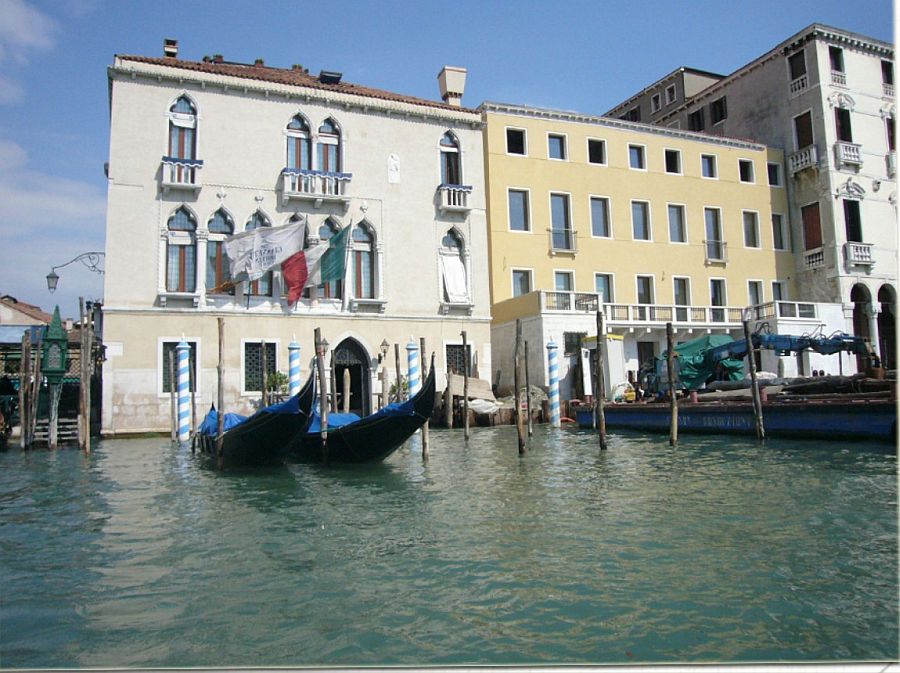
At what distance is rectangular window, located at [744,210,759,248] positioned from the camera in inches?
735

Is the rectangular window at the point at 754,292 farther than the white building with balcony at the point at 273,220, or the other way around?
the rectangular window at the point at 754,292

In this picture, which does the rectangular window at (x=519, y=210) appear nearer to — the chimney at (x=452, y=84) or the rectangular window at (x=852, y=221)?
the chimney at (x=452, y=84)

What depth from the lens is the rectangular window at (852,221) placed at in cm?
1722

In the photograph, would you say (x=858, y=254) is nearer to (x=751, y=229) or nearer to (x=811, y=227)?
(x=811, y=227)

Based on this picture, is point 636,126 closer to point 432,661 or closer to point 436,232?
point 436,232

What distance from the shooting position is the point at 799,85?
16.8 meters

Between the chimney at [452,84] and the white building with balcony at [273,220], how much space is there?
119 cm

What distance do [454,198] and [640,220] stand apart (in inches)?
204

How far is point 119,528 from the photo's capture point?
5.13 metres

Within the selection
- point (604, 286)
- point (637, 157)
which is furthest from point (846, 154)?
point (604, 286)

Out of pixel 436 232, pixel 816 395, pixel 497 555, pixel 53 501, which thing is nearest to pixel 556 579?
pixel 497 555

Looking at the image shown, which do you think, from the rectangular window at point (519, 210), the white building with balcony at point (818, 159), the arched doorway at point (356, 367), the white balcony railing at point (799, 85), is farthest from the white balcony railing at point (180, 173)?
the white balcony railing at point (799, 85)

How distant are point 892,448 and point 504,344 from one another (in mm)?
8666

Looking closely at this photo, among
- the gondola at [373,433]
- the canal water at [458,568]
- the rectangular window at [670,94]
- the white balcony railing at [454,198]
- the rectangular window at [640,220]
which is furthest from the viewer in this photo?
the rectangular window at [670,94]
